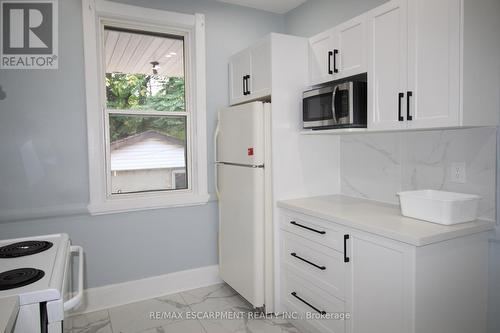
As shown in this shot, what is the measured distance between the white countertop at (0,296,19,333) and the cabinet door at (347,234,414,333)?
1593 millimetres

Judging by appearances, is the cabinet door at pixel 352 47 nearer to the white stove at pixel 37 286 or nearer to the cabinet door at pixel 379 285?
the cabinet door at pixel 379 285

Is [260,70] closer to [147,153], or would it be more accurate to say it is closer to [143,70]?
[143,70]

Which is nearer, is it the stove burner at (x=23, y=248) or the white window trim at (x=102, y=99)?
the stove burner at (x=23, y=248)

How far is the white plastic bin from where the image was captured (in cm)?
181

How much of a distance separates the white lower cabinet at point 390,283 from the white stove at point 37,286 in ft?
4.68

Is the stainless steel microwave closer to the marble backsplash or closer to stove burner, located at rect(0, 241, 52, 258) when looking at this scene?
the marble backsplash

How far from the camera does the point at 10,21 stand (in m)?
2.54

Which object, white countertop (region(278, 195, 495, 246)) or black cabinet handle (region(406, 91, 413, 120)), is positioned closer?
white countertop (region(278, 195, 495, 246))

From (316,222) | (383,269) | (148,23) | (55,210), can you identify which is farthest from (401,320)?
(148,23)

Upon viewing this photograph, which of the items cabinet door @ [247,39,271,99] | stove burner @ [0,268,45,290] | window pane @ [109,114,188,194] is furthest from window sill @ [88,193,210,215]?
stove burner @ [0,268,45,290]

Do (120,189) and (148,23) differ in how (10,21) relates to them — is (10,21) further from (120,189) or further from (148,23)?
(120,189)

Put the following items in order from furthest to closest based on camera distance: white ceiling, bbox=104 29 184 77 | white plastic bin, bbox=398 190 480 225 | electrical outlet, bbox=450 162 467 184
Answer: white ceiling, bbox=104 29 184 77 < electrical outlet, bbox=450 162 467 184 < white plastic bin, bbox=398 190 480 225

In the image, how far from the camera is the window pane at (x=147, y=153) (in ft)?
9.85

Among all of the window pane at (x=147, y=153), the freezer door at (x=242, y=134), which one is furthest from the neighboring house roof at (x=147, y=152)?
the freezer door at (x=242, y=134)
